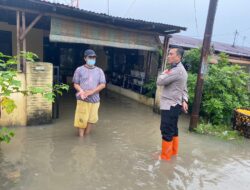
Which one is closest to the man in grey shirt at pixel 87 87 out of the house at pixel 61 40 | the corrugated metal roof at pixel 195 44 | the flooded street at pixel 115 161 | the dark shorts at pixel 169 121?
the flooded street at pixel 115 161

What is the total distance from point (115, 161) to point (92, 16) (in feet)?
13.4

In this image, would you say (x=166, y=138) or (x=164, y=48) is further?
(x=164, y=48)

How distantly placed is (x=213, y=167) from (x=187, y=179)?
34.5 inches

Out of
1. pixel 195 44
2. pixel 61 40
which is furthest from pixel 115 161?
pixel 195 44

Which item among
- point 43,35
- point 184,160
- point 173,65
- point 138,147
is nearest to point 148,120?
point 138,147

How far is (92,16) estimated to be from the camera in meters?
7.35

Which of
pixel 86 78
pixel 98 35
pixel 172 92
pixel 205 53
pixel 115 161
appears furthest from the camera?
pixel 98 35

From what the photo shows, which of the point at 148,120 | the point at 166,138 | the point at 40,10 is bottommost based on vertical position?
the point at 148,120

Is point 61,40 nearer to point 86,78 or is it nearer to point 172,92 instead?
point 86,78

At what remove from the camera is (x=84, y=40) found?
24.5ft

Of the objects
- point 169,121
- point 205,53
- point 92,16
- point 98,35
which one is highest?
point 92,16

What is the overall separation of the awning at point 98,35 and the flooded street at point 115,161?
2.22 m

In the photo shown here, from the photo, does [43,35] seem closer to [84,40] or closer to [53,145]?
[84,40]

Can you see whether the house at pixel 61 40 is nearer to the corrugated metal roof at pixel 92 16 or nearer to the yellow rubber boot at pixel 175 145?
the corrugated metal roof at pixel 92 16
